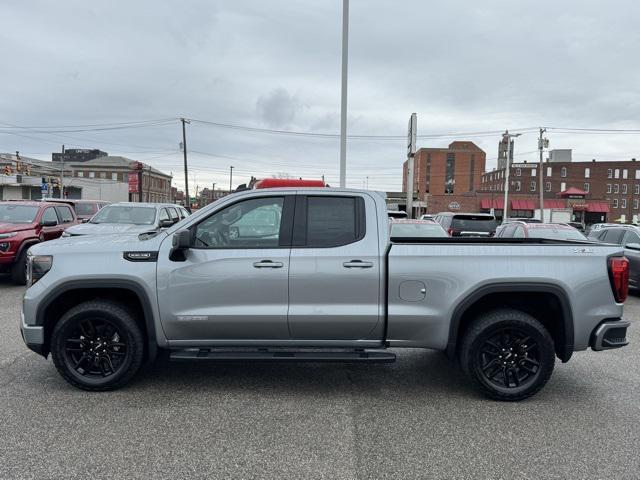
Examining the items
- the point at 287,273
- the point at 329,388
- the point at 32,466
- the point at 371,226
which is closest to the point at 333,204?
the point at 371,226

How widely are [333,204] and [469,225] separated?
13966mm

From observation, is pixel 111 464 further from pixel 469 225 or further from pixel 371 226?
pixel 469 225

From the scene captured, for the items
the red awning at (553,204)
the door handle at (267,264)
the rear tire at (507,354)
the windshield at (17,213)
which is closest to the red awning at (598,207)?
the red awning at (553,204)

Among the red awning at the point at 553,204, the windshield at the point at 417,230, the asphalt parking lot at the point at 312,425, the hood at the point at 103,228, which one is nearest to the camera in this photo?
the asphalt parking lot at the point at 312,425

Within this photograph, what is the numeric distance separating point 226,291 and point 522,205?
7533 centimetres

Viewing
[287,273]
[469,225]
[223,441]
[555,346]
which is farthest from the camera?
[469,225]

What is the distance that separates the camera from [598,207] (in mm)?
77438

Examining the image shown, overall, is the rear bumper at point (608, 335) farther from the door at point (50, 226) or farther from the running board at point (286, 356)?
the door at point (50, 226)

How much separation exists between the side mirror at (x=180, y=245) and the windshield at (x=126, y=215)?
8331 millimetres

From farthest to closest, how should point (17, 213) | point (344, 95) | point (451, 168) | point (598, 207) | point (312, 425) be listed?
point (451, 168), point (598, 207), point (344, 95), point (17, 213), point (312, 425)

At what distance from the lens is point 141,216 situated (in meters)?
12.3

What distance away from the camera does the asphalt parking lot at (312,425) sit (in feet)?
10.5

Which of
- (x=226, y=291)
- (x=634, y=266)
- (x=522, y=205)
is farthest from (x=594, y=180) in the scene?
(x=226, y=291)

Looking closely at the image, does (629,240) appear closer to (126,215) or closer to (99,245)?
(99,245)
